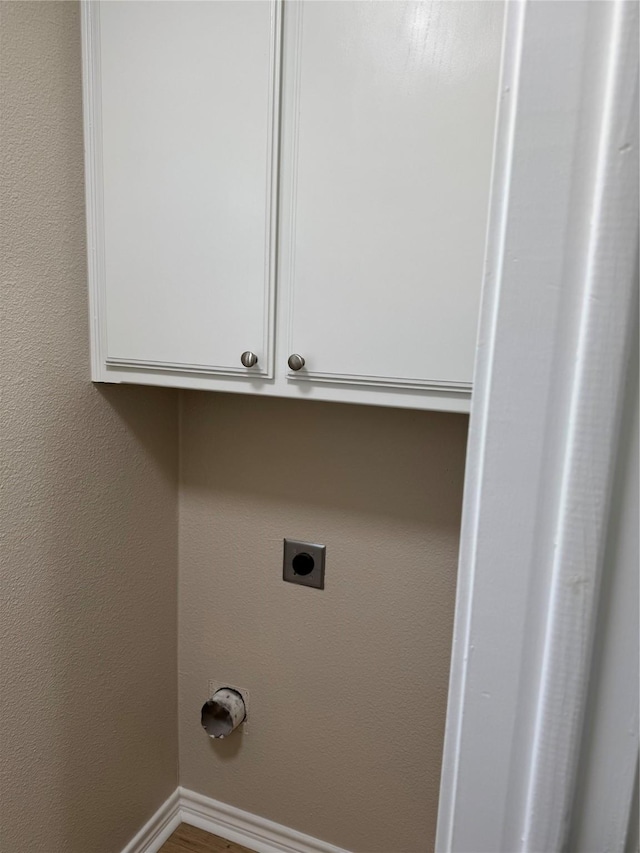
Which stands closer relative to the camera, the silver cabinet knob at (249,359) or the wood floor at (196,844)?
the silver cabinet knob at (249,359)

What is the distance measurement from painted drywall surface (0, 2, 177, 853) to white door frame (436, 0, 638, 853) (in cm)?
86

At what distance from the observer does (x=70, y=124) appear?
1.00 metres

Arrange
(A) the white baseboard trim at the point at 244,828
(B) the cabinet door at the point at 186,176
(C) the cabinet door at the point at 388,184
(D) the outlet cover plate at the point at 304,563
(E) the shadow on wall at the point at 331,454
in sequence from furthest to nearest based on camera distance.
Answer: (A) the white baseboard trim at the point at 244,828 → (D) the outlet cover plate at the point at 304,563 → (E) the shadow on wall at the point at 331,454 → (B) the cabinet door at the point at 186,176 → (C) the cabinet door at the point at 388,184

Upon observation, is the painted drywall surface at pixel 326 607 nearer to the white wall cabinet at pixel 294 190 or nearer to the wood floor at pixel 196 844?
the wood floor at pixel 196 844

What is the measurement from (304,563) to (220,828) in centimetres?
76

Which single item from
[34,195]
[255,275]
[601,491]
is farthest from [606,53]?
[34,195]

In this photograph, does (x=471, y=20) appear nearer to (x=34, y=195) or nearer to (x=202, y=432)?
(x=34, y=195)

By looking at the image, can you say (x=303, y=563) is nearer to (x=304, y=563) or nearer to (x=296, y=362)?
(x=304, y=563)

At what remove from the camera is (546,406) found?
0.32 metres

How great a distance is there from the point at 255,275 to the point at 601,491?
2.38 ft

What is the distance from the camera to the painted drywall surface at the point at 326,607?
119 cm

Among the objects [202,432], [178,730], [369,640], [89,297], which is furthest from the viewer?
[178,730]

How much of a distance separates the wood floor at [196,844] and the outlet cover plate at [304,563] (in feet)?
2.30

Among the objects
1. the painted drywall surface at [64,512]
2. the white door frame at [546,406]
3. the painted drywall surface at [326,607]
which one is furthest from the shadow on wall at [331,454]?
the white door frame at [546,406]
